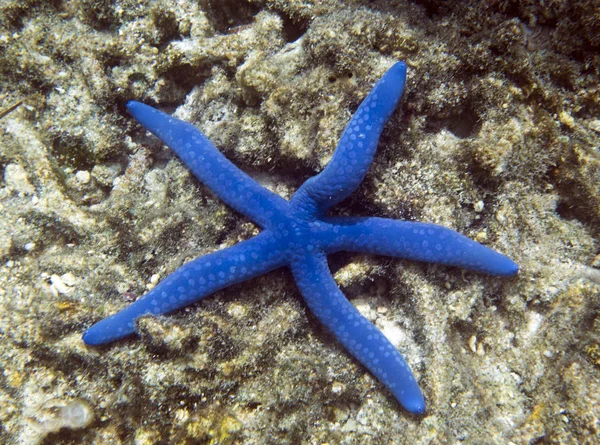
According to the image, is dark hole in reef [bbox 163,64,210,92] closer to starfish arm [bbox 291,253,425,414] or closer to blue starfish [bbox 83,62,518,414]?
blue starfish [bbox 83,62,518,414]

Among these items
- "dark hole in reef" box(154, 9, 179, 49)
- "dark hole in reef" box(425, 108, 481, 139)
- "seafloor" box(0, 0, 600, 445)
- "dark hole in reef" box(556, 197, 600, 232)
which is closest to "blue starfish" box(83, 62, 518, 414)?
"seafloor" box(0, 0, 600, 445)

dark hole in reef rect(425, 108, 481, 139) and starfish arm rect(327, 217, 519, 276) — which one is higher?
dark hole in reef rect(425, 108, 481, 139)

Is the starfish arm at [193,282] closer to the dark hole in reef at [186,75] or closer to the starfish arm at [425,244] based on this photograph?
the starfish arm at [425,244]

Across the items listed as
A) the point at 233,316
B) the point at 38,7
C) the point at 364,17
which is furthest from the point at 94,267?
the point at 364,17

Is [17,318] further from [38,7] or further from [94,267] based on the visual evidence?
[38,7]

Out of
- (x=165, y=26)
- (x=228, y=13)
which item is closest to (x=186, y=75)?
(x=165, y=26)
